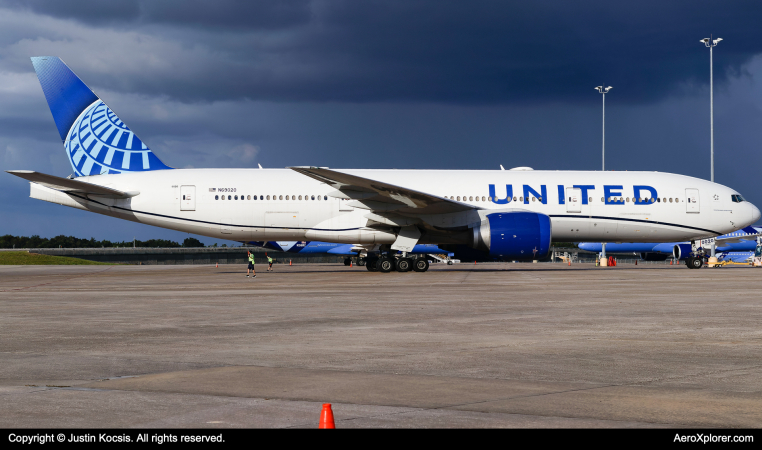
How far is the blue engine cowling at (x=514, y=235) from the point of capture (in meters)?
25.1

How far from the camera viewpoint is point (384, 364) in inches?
266

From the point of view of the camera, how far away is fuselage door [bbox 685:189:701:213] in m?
28.8

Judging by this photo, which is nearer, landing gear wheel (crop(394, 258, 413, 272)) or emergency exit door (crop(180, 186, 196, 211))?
emergency exit door (crop(180, 186, 196, 211))

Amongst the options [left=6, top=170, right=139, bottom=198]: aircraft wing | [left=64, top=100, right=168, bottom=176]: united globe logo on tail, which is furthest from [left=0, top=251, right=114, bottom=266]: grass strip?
[left=6, top=170, right=139, bottom=198]: aircraft wing

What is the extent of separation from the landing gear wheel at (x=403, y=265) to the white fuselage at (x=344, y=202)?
109 centimetres

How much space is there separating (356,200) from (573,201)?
9063 mm

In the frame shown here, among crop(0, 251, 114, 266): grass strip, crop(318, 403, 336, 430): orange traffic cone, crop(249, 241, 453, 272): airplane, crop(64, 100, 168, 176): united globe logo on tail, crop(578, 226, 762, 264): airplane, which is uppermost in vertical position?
crop(64, 100, 168, 176): united globe logo on tail

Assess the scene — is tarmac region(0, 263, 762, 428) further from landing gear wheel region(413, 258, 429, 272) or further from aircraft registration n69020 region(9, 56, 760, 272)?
landing gear wheel region(413, 258, 429, 272)

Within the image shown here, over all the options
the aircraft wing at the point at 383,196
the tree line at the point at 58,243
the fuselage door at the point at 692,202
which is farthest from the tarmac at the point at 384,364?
the tree line at the point at 58,243

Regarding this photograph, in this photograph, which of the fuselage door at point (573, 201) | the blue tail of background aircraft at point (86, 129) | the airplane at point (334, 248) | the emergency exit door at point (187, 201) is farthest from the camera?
the airplane at point (334, 248)

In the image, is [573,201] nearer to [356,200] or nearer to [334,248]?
[356,200]

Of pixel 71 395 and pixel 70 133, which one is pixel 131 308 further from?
pixel 70 133

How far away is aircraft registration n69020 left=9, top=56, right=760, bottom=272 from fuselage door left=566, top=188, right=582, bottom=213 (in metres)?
0.04

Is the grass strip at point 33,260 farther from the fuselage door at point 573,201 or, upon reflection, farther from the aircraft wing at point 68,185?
the fuselage door at point 573,201
